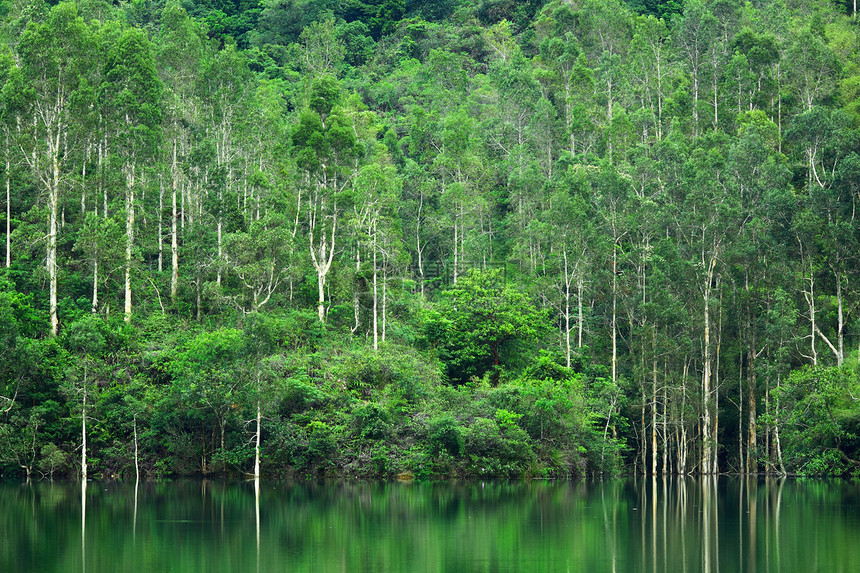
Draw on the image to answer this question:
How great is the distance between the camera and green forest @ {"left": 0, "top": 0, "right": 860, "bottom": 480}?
40.2m

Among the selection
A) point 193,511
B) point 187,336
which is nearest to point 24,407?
point 187,336

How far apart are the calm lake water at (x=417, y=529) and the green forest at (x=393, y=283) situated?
3614 mm

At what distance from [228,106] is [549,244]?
60.4 feet

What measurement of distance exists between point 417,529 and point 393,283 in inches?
1063

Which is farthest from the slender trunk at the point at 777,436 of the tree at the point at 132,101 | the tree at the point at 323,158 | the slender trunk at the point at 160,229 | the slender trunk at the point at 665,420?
the tree at the point at 132,101

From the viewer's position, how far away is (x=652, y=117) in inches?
2505

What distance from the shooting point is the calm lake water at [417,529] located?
1936 cm

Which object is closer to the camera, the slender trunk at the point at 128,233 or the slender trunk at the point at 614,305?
the slender trunk at the point at 128,233

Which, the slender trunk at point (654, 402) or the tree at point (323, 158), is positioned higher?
the tree at point (323, 158)

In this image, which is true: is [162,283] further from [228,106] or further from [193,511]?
[193,511]

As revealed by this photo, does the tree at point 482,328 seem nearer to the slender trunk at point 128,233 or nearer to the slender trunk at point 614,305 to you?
the slender trunk at point 614,305

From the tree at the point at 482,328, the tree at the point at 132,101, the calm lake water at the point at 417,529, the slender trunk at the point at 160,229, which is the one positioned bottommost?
the calm lake water at the point at 417,529

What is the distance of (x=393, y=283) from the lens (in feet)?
167

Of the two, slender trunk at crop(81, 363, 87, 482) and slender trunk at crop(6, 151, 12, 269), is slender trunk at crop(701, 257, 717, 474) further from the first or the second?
slender trunk at crop(6, 151, 12, 269)
